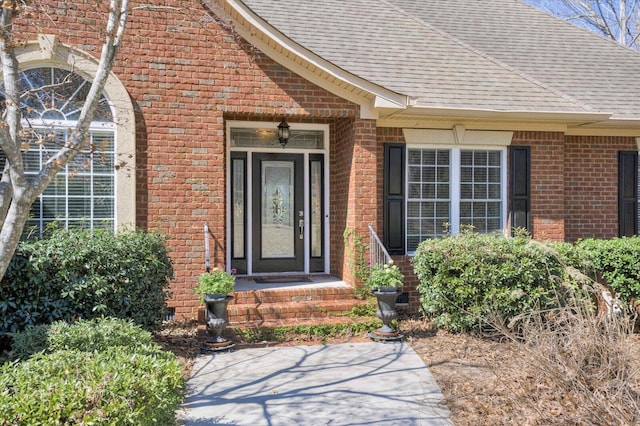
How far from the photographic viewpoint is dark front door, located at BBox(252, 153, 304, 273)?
28.9 ft

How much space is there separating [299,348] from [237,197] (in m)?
3.32

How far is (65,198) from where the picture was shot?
22.7ft

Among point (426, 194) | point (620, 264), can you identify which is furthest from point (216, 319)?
point (620, 264)

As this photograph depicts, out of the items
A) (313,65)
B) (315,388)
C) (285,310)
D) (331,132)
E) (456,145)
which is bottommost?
(315,388)

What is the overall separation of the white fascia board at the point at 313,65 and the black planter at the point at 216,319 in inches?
135

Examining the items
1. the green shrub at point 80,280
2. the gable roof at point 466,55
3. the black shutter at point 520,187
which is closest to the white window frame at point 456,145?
the black shutter at point 520,187

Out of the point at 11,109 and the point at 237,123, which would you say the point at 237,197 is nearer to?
the point at 237,123

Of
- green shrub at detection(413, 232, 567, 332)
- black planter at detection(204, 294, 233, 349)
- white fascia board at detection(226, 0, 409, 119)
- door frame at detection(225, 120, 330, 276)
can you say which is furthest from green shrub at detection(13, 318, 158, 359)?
white fascia board at detection(226, 0, 409, 119)

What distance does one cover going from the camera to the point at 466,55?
9406 mm

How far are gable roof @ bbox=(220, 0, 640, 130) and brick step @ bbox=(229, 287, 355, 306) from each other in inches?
110

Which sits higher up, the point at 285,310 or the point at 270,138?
the point at 270,138

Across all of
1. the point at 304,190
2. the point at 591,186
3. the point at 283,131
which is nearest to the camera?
the point at 283,131

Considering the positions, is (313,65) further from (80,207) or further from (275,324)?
Answer: (80,207)

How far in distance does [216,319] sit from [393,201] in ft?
11.5
